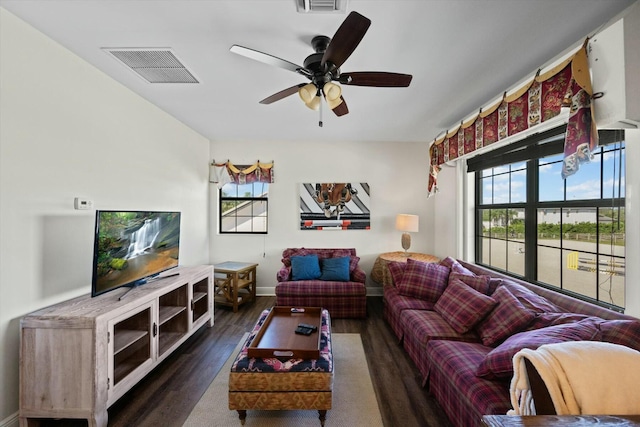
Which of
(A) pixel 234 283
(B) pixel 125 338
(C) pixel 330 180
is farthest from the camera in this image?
(C) pixel 330 180

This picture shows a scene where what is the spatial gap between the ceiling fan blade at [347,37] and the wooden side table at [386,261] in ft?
9.30

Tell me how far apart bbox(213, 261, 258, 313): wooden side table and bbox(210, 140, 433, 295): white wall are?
31 centimetres

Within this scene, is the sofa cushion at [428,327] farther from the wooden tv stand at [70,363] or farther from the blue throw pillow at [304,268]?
the wooden tv stand at [70,363]

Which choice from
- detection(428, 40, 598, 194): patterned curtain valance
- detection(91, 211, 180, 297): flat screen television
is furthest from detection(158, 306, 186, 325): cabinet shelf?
detection(428, 40, 598, 194): patterned curtain valance

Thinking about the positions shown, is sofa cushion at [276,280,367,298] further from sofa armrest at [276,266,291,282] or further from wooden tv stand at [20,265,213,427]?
wooden tv stand at [20,265,213,427]

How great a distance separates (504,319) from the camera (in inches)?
73.9

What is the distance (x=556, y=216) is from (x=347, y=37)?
7.95ft

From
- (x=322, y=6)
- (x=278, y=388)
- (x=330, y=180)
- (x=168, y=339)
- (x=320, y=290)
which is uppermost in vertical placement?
(x=322, y=6)

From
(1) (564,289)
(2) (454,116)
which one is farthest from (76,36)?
(1) (564,289)

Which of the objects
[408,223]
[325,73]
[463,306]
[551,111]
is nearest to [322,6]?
[325,73]

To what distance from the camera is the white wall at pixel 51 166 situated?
1.61 meters

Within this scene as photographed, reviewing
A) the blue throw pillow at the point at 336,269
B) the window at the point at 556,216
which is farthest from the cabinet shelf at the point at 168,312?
the window at the point at 556,216

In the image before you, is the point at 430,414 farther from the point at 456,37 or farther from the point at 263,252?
the point at 263,252

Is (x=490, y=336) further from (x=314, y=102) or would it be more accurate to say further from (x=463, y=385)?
(x=314, y=102)
